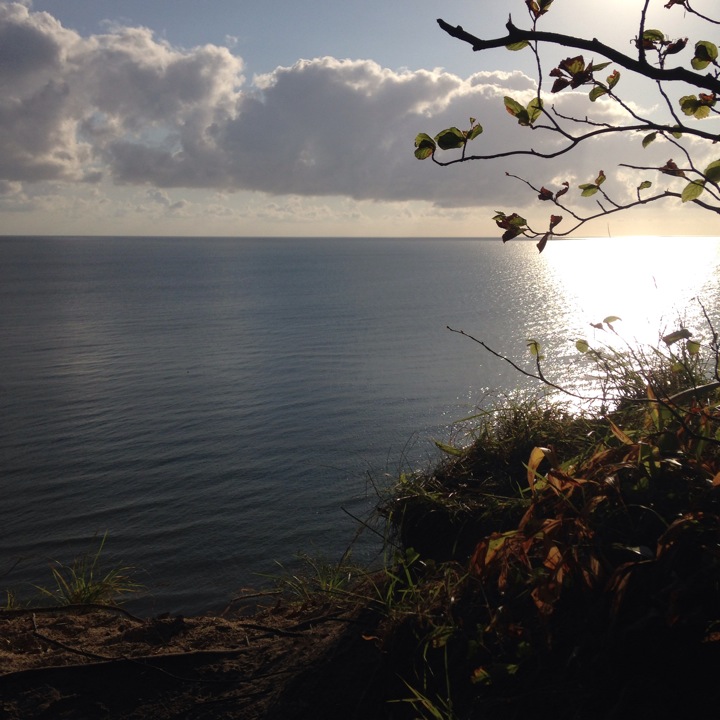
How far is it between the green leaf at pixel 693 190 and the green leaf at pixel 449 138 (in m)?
0.76

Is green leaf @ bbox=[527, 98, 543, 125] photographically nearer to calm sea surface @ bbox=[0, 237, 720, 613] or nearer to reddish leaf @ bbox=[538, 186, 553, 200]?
reddish leaf @ bbox=[538, 186, 553, 200]

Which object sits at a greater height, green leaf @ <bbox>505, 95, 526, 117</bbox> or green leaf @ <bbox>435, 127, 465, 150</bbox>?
green leaf @ <bbox>505, 95, 526, 117</bbox>

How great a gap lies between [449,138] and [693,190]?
82 cm

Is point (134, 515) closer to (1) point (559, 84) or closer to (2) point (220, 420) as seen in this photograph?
(2) point (220, 420)

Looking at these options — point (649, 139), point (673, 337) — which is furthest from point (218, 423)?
point (649, 139)

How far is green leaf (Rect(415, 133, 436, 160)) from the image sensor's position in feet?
7.43

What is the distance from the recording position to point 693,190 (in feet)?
7.34

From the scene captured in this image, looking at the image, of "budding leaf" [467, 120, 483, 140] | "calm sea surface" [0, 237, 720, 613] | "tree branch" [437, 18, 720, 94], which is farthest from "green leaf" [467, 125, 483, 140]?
"calm sea surface" [0, 237, 720, 613]

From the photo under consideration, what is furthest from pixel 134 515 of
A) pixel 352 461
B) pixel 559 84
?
pixel 559 84

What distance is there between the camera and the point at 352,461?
1507cm

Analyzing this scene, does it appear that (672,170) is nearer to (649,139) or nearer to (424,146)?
(649,139)

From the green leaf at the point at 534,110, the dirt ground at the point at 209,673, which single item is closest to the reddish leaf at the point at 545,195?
the green leaf at the point at 534,110

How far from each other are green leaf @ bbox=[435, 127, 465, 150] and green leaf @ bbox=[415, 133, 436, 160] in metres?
0.07

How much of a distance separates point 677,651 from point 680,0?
225cm
